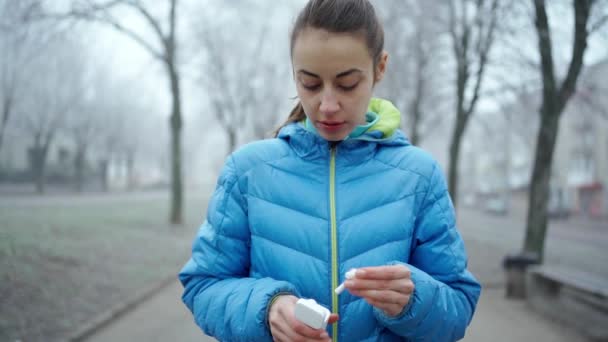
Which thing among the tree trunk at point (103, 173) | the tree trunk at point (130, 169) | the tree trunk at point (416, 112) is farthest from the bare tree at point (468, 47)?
the tree trunk at point (130, 169)

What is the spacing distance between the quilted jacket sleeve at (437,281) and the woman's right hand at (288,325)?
0.89 feet

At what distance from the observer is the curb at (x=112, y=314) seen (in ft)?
15.1

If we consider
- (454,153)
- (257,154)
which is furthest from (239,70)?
(257,154)

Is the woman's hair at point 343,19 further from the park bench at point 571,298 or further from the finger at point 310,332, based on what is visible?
the park bench at point 571,298

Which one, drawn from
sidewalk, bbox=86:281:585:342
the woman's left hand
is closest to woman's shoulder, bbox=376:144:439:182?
the woman's left hand

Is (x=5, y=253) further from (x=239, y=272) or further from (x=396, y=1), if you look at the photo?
(x=396, y=1)

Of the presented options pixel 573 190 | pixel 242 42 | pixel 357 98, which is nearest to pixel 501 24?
pixel 357 98

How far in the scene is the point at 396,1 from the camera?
38.1 feet

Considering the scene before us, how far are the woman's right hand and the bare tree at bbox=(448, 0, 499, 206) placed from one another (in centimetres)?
898

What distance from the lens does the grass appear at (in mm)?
3752

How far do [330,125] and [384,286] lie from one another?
59 centimetres

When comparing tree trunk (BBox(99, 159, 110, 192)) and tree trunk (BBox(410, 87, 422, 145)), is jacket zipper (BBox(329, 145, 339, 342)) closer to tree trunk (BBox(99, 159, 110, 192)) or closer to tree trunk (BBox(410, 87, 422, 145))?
tree trunk (BBox(410, 87, 422, 145))

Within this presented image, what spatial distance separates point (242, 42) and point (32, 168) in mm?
13244

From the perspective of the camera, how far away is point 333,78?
145 cm
